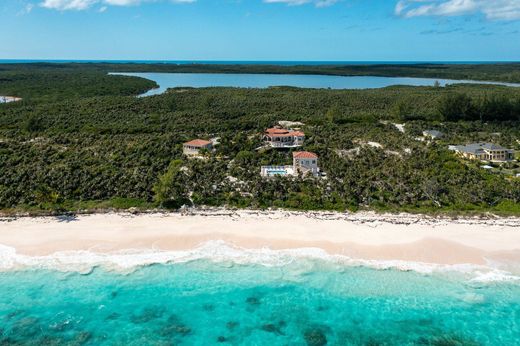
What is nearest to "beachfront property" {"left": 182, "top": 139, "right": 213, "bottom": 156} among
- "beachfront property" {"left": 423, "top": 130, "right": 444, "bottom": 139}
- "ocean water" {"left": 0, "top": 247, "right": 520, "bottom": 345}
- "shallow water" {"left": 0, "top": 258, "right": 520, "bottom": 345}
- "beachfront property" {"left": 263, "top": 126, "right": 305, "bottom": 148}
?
"beachfront property" {"left": 263, "top": 126, "right": 305, "bottom": 148}

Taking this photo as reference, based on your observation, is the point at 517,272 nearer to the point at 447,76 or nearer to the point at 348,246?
the point at 348,246

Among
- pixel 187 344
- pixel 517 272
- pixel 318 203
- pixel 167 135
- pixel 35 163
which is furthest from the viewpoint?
pixel 167 135

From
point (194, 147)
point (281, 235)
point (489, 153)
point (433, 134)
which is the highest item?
point (433, 134)

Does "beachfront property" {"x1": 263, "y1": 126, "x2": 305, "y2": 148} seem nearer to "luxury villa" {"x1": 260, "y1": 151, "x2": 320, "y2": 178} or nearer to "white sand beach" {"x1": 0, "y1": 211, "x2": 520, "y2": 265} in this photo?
"luxury villa" {"x1": 260, "y1": 151, "x2": 320, "y2": 178}

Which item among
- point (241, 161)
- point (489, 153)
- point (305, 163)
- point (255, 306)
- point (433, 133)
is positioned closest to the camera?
point (255, 306)

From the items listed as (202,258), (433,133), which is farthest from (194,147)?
(433,133)

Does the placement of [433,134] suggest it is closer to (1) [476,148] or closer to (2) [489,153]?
(1) [476,148]

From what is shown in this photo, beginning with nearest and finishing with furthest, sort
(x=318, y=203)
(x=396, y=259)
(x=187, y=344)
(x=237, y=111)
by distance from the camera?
(x=187, y=344) < (x=396, y=259) < (x=318, y=203) < (x=237, y=111)

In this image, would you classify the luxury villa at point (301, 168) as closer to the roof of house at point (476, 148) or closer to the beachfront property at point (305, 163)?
the beachfront property at point (305, 163)

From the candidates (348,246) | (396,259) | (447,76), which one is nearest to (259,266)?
(348,246)
